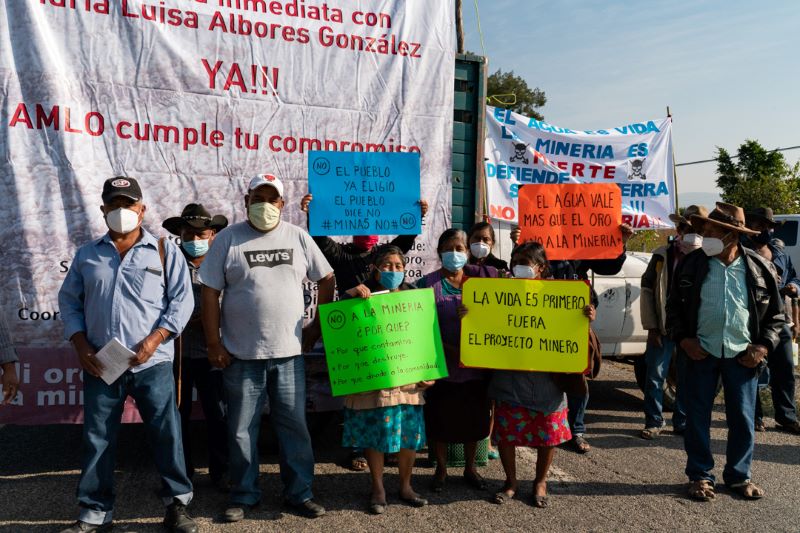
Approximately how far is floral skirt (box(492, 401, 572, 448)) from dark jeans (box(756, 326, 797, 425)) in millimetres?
2969

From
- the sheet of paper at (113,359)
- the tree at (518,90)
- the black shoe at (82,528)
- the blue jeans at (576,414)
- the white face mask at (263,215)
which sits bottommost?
the black shoe at (82,528)

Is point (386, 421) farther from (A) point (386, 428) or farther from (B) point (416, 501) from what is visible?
(B) point (416, 501)

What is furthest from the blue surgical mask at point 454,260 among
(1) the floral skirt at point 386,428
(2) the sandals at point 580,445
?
(2) the sandals at point 580,445

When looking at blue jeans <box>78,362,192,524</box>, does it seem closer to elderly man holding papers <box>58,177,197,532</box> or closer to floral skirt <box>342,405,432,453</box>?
elderly man holding papers <box>58,177,197,532</box>

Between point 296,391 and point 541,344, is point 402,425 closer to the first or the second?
point 296,391

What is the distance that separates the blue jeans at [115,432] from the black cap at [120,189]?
36.9 inches

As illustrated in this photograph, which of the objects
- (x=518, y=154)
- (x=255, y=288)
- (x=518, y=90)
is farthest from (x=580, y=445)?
(x=518, y=90)

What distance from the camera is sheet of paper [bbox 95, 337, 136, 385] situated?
355 cm

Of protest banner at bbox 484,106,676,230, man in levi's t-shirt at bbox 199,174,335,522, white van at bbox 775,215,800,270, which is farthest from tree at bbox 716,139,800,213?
man in levi's t-shirt at bbox 199,174,335,522

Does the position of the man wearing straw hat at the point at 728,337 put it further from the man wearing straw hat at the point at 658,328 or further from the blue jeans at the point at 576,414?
the man wearing straw hat at the point at 658,328

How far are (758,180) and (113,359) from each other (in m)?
26.3

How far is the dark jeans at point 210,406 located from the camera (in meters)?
4.40

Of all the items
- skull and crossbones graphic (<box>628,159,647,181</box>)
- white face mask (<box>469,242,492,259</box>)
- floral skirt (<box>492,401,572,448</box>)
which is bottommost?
floral skirt (<box>492,401,572,448</box>)

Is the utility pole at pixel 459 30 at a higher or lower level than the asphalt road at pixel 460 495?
higher
